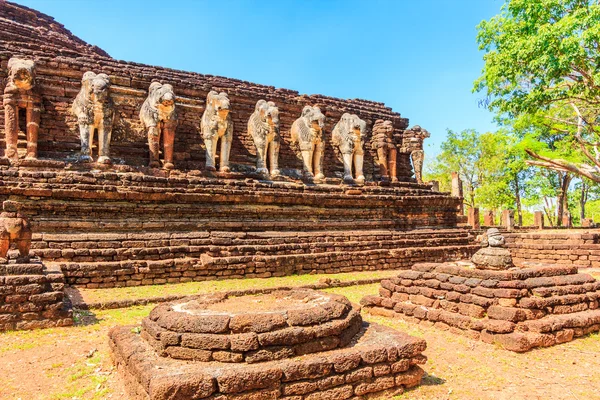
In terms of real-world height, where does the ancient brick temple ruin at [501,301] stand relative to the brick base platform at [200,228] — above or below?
below

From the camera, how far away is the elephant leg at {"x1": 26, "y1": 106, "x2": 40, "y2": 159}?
10.8m

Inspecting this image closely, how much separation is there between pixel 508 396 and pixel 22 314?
5927mm

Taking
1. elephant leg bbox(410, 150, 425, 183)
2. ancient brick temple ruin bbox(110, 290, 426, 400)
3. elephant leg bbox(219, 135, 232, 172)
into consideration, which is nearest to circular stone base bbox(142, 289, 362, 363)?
ancient brick temple ruin bbox(110, 290, 426, 400)

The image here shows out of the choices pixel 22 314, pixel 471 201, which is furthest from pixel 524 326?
pixel 471 201

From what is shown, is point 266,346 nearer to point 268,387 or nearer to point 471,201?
point 268,387

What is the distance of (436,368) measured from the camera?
5.03 m

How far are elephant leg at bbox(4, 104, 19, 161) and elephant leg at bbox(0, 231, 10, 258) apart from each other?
5.14 metres

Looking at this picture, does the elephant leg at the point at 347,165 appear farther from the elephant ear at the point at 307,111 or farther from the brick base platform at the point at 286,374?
the brick base platform at the point at 286,374

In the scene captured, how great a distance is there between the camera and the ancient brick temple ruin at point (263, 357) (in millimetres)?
3564

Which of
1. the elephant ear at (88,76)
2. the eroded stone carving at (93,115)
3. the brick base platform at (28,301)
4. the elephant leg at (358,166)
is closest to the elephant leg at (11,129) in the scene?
the eroded stone carving at (93,115)

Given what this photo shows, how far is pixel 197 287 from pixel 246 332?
4897 millimetres

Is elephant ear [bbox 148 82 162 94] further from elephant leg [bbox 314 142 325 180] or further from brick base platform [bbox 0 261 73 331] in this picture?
brick base platform [bbox 0 261 73 331]

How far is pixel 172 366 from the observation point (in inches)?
148

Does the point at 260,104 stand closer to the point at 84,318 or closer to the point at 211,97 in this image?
the point at 211,97
